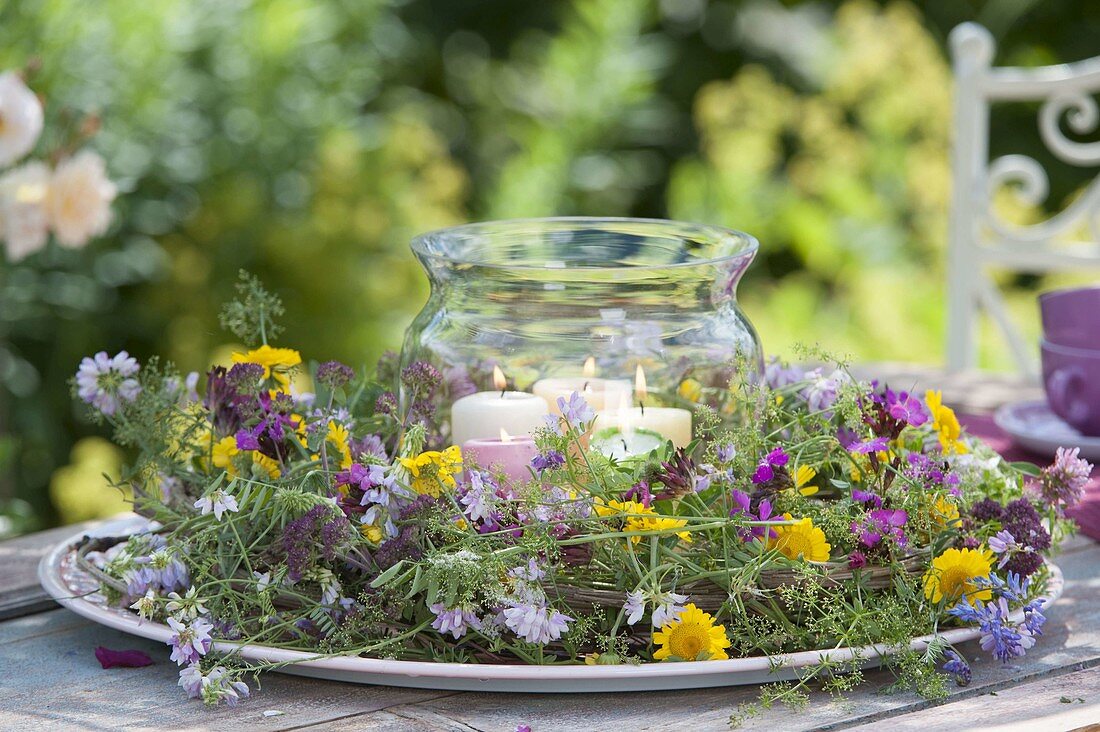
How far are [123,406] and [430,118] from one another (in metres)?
3.75

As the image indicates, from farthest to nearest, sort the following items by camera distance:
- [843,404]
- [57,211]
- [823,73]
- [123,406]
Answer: [823,73], [57,211], [123,406], [843,404]

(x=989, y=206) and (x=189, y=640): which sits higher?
(x=989, y=206)

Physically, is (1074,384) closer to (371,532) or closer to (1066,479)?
(1066,479)

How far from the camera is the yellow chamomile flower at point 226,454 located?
988 mm

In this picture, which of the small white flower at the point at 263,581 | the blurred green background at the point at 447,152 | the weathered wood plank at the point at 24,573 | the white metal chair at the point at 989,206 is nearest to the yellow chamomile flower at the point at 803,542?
the small white flower at the point at 263,581

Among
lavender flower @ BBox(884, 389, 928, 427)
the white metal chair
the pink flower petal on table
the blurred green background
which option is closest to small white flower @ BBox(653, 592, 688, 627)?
lavender flower @ BBox(884, 389, 928, 427)

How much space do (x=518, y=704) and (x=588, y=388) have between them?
267mm

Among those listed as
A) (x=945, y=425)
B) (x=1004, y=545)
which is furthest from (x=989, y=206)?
(x=1004, y=545)

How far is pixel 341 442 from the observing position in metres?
0.97

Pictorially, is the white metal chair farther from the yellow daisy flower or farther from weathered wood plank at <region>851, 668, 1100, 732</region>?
the yellow daisy flower

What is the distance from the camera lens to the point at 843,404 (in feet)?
3.14

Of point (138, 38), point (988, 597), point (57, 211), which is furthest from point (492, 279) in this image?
point (138, 38)

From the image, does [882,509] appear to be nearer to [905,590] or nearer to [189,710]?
[905,590]

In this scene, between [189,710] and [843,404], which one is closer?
[189,710]
